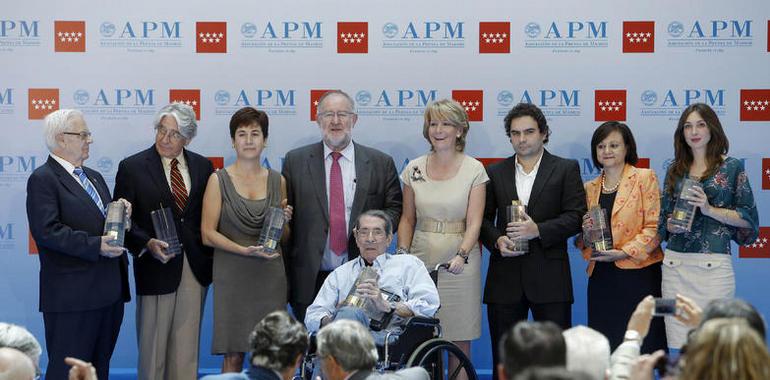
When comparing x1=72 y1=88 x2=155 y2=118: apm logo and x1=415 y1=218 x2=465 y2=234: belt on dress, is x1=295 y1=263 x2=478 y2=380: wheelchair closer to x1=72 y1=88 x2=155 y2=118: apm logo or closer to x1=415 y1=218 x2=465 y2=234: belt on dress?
x1=415 y1=218 x2=465 y2=234: belt on dress

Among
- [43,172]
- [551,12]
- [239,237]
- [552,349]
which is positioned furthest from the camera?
[551,12]

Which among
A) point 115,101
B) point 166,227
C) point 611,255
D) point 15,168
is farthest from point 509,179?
point 15,168

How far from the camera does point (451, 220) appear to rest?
6.07 meters

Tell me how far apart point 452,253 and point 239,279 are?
4.30 ft

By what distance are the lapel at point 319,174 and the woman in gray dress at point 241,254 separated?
210 millimetres

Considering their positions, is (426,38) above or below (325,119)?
above

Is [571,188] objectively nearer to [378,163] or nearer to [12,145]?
[378,163]

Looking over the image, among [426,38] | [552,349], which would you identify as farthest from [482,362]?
[552,349]

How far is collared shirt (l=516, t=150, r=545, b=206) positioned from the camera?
6.07 metres

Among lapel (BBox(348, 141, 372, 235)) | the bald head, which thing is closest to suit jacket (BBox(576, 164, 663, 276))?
lapel (BBox(348, 141, 372, 235))

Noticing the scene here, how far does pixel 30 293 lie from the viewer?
23.3ft

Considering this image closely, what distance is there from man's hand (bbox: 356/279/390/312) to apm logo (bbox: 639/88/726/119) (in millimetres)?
2713

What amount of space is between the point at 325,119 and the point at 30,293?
8.85 feet

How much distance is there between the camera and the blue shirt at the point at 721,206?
566 cm
